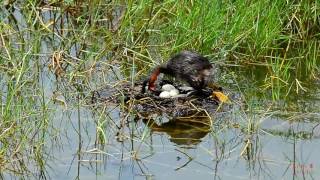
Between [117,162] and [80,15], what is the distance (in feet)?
8.56

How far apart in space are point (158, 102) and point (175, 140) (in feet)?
1.49

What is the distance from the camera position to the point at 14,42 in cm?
642

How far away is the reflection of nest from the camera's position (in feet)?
18.4

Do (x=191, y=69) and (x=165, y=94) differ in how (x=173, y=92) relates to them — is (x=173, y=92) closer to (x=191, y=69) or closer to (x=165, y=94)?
(x=165, y=94)

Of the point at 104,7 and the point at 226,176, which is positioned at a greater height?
the point at 104,7

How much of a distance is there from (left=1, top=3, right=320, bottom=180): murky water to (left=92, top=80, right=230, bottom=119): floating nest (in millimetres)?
55

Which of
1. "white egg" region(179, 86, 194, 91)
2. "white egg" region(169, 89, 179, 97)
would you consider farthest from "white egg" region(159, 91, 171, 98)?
"white egg" region(179, 86, 194, 91)

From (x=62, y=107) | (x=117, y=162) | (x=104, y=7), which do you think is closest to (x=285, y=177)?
(x=117, y=162)

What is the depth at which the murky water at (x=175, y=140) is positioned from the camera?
482cm

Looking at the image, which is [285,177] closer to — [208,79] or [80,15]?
[208,79]

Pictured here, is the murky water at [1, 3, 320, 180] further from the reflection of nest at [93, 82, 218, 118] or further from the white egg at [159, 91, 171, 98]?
the white egg at [159, 91, 171, 98]

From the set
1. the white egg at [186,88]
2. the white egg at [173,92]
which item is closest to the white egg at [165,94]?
the white egg at [173,92]

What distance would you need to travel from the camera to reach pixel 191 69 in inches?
225

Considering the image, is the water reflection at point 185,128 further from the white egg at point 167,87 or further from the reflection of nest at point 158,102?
the white egg at point 167,87
